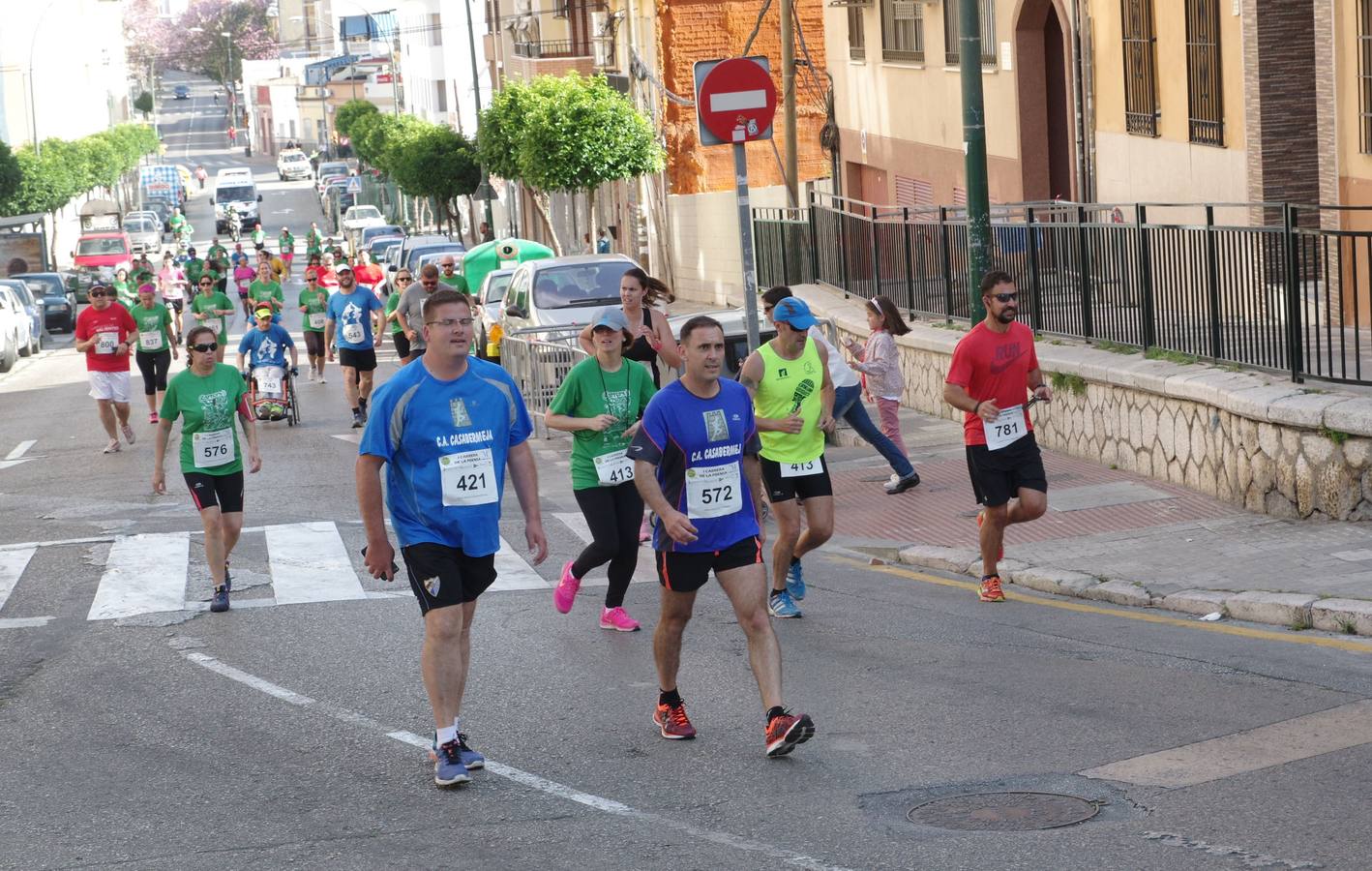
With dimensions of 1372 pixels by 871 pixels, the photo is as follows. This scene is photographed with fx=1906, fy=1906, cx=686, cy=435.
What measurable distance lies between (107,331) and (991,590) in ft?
45.4

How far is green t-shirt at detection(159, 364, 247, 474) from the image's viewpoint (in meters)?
11.9

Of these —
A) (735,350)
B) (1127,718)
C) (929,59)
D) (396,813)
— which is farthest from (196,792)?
(929,59)

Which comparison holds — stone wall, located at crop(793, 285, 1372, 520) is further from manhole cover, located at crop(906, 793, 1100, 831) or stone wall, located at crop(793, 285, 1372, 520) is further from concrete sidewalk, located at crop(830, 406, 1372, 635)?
manhole cover, located at crop(906, 793, 1100, 831)

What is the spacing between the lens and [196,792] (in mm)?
7414

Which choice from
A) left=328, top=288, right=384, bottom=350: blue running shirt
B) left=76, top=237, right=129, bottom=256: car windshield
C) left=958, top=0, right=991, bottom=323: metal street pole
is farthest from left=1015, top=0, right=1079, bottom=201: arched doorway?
left=76, top=237, right=129, bottom=256: car windshield

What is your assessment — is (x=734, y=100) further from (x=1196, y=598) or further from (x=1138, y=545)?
(x=1196, y=598)

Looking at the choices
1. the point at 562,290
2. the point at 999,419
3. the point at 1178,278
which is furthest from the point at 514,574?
the point at 562,290

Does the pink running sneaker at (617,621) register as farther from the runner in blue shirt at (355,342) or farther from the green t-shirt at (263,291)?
the green t-shirt at (263,291)

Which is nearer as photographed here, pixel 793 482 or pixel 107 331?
pixel 793 482

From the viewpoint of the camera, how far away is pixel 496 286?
1081 inches

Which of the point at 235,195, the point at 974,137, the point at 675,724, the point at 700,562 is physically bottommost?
the point at 675,724

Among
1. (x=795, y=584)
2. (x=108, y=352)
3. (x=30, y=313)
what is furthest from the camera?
Result: (x=30, y=313)

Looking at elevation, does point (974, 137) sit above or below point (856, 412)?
above

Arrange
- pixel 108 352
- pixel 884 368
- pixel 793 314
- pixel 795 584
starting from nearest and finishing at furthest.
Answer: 1. pixel 793 314
2. pixel 795 584
3. pixel 884 368
4. pixel 108 352
